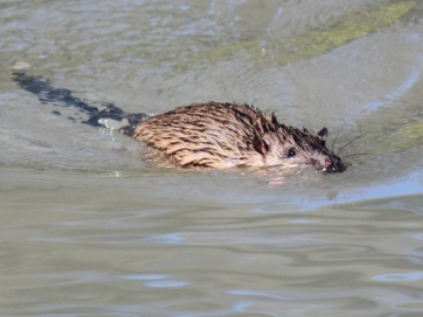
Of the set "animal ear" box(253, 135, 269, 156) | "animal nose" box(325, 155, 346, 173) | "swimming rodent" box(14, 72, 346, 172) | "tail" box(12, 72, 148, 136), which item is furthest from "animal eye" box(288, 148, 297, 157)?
"tail" box(12, 72, 148, 136)

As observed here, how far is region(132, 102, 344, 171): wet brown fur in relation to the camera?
736cm

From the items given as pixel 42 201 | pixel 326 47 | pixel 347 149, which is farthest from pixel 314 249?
pixel 326 47

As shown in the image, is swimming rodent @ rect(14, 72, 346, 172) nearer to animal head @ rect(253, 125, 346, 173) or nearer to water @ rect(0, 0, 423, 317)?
animal head @ rect(253, 125, 346, 173)

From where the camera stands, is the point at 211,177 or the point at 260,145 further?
the point at 260,145

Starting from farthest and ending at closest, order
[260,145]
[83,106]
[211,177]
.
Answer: [83,106], [260,145], [211,177]

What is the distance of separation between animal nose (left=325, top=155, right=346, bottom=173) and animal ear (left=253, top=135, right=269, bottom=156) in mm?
477

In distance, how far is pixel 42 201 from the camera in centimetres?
617

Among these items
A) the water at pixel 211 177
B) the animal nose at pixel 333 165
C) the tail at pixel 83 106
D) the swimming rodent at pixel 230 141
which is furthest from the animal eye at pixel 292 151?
the tail at pixel 83 106

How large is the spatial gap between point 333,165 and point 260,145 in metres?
0.58

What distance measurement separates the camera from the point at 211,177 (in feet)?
23.1

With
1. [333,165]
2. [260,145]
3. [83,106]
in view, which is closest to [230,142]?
[260,145]

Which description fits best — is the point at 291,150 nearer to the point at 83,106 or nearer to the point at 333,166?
the point at 333,166

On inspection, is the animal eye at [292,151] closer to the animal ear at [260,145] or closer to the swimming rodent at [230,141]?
the swimming rodent at [230,141]

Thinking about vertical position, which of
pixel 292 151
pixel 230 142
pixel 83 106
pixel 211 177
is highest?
pixel 83 106
